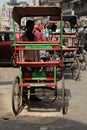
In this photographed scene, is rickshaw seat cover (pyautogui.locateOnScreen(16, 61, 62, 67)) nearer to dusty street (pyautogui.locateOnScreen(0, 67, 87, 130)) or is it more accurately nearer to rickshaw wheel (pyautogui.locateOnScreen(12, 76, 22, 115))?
rickshaw wheel (pyautogui.locateOnScreen(12, 76, 22, 115))

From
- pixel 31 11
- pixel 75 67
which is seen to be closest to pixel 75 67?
pixel 75 67

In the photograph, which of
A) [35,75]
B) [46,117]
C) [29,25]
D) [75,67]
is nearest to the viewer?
[46,117]

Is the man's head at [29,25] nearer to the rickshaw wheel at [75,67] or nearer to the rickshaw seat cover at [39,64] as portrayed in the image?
the rickshaw seat cover at [39,64]

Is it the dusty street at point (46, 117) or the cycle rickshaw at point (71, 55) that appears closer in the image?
the dusty street at point (46, 117)

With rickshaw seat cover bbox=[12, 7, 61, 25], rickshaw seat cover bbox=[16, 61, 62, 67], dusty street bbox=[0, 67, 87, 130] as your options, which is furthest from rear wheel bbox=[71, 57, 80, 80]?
rickshaw seat cover bbox=[16, 61, 62, 67]

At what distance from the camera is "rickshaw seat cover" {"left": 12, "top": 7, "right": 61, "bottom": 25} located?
9716mm

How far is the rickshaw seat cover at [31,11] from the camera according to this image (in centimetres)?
972

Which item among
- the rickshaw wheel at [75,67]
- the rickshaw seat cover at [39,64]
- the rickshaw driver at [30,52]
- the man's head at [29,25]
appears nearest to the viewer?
the rickshaw seat cover at [39,64]

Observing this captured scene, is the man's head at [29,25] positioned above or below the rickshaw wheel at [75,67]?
above

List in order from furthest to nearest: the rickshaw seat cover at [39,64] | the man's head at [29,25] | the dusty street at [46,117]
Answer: the man's head at [29,25]
the rickshaw seat cover at [39,64]
the dusty street at [46,117]

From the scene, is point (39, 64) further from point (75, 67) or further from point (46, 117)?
point (75, 67)

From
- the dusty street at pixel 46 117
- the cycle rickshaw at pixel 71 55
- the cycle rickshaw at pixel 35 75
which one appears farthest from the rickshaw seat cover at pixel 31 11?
the cycle rickshaw at pixel 71 55

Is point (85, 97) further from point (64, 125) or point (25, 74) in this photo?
point (64, 125)

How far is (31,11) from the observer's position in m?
10.2
